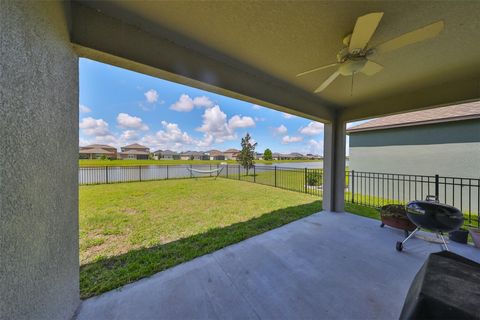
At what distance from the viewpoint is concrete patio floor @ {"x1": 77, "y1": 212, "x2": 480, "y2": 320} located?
57.8 inches

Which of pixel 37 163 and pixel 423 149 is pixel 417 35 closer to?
pixel 37 163

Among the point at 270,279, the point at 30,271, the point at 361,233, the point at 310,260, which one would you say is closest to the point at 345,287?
the point at 310,260

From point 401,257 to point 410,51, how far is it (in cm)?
253

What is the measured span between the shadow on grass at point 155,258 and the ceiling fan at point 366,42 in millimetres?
2697

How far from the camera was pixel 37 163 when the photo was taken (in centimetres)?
100

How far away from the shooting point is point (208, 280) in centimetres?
183

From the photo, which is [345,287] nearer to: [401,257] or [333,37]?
[401,257]

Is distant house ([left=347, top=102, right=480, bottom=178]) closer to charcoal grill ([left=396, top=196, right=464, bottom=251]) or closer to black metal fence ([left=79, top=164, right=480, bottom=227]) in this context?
black metal fence ([left=79, top=164, right=480, bottom=227])

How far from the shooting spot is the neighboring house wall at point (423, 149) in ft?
14.3

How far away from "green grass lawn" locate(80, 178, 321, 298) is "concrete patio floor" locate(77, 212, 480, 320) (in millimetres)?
260

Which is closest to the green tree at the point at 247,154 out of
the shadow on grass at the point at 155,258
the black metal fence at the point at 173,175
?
the black metal fence at the point at 173,175

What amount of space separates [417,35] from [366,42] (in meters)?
0.33

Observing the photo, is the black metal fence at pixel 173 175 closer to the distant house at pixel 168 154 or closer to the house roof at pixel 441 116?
the house roof at pixel 441 116

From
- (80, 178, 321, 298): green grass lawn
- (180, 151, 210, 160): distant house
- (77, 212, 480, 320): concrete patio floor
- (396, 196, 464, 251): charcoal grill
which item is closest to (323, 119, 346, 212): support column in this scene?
(80, 178, 321, 298): green grass lawn
